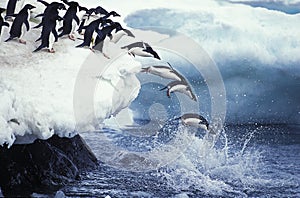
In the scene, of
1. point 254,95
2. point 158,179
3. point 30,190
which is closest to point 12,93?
point 30,190

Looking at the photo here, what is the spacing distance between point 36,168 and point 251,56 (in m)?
2.80

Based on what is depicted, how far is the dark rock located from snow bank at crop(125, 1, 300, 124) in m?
1.74

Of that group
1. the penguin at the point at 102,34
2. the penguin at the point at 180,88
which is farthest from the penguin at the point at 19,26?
the penguin at the point at 180,88

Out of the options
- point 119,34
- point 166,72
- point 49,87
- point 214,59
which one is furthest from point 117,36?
point 49,87

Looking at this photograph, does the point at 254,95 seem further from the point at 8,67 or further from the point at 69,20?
the point at 8,67

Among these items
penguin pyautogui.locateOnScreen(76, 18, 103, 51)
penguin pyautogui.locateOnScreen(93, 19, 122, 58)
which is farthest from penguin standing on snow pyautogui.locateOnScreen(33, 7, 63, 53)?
penguin pyautogui.locateOnScreen(93, 19, 122, 58)

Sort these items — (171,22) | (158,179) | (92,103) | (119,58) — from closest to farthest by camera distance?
(92,103)
(158,179)
(119,58)
(171,22)

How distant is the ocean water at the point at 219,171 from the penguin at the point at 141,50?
0.83 metres

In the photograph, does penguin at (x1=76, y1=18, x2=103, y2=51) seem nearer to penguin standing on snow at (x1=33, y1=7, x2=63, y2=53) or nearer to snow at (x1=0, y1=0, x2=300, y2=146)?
snow at (x1=0, y1=0, x2=300, y2=146)

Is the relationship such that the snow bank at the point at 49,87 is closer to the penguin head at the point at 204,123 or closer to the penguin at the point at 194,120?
the penguin at the point at 194,120

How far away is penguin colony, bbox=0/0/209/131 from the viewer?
4.50 metres

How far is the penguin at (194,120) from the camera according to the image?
15.9 ft

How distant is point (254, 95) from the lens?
552cm

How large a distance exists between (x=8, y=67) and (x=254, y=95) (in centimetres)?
282
